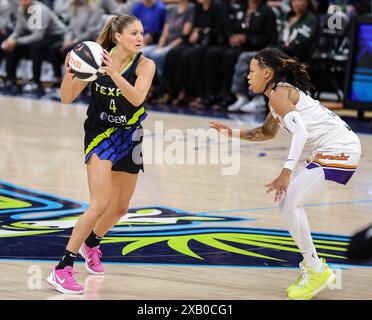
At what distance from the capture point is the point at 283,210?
20.2 ft

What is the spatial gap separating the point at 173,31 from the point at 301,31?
9.40ft

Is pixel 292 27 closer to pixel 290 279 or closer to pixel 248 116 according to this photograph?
pixel 248 116

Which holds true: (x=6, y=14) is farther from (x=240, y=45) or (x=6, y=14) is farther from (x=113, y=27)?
(x=113, y=27)

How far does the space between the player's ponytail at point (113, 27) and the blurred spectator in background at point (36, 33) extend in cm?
1284

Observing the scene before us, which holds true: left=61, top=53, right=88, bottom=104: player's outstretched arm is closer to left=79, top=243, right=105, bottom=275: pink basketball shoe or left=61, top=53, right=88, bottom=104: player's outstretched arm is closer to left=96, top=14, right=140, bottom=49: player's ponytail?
left=96, top=14, right=140, bottom=49: player's ponytail

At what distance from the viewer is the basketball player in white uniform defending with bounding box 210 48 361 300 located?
20.1 ft

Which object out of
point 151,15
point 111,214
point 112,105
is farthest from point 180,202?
point 151,15

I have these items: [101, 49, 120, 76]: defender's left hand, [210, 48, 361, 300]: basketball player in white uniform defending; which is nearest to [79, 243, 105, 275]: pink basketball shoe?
[210, 48, 361, 300]: basketball player in white uniform defending

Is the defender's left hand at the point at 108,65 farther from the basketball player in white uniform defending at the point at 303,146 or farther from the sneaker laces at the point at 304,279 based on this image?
the sneaker laces at the point at 304,279

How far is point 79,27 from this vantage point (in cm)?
1878

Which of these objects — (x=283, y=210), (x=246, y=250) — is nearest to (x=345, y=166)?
(x=283, y=210)

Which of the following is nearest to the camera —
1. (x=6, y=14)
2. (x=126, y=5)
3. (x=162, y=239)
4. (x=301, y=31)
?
(x=162, y=239)

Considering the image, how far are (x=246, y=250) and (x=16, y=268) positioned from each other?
174cm

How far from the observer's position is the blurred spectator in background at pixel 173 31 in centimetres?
1720
